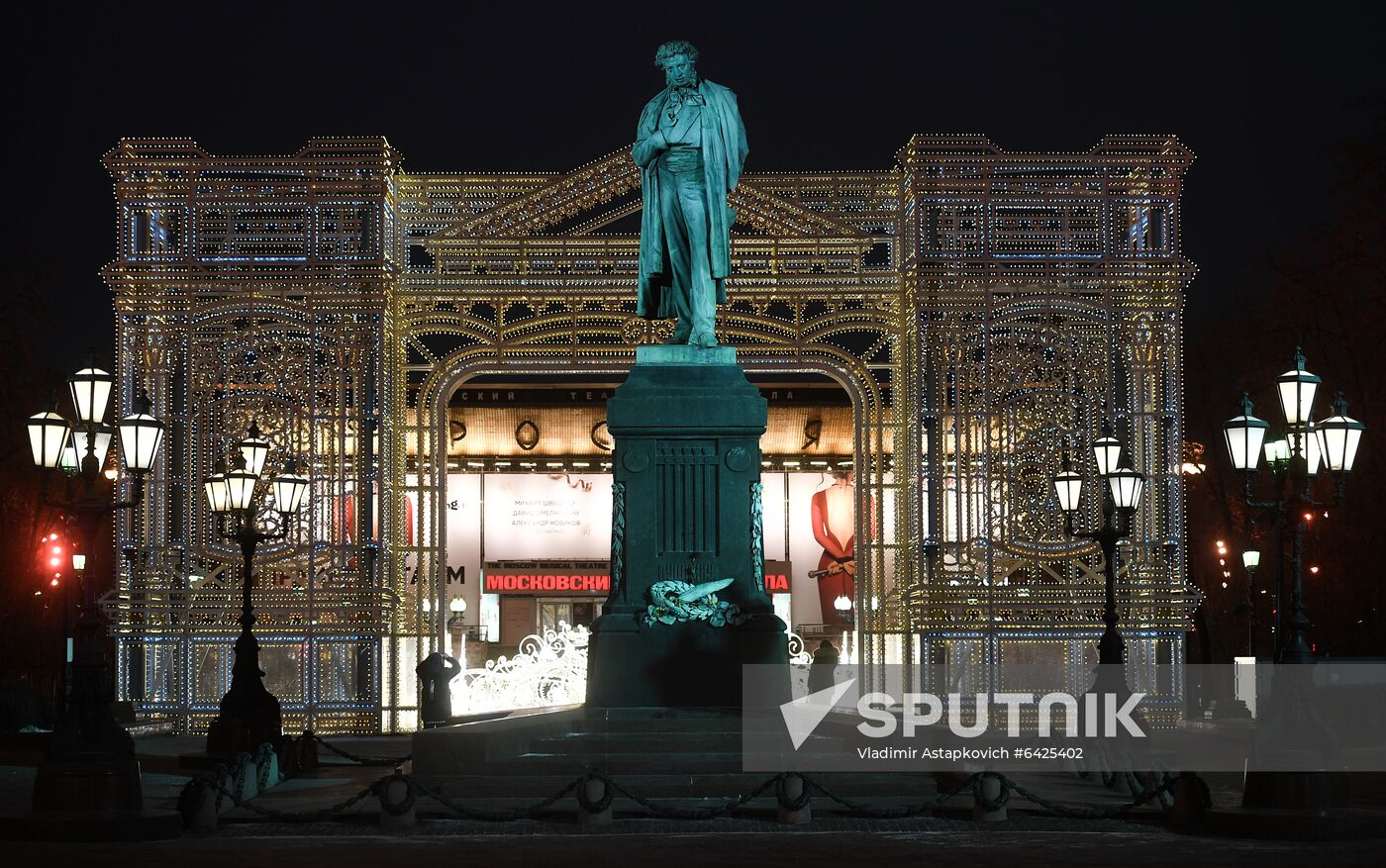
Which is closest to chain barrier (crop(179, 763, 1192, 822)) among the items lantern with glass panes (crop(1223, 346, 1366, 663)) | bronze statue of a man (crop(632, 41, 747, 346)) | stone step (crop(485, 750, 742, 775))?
stone step (crop(485, 750, 742, 775))

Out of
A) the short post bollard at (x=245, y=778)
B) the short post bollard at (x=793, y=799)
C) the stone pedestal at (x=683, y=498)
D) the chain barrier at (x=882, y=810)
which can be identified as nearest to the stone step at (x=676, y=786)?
the chain barrier at (x=882, y=810)

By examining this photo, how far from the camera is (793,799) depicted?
1664 centimetres

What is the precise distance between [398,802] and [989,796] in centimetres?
503

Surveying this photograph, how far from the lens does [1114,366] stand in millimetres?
33281

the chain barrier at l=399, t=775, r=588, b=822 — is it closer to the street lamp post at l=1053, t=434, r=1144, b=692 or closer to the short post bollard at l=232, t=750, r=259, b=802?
the short post bollard at l=232, t=750, r=259, b=802

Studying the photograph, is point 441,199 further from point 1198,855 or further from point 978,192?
point 1198,855

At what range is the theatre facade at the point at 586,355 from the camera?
107ft

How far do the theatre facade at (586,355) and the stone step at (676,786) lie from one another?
1449 cm

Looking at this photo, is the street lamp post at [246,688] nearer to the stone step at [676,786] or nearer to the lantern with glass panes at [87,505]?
the lantern with glass panes at [87,505]

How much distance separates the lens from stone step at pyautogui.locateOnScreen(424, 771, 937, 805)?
17.5 m

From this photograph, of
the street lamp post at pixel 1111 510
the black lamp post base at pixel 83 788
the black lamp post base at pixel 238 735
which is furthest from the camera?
the black lamp post base at pixel 238 735

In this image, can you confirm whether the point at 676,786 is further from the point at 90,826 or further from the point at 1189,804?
the point at 90,826

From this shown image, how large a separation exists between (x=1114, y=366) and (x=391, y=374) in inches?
485
